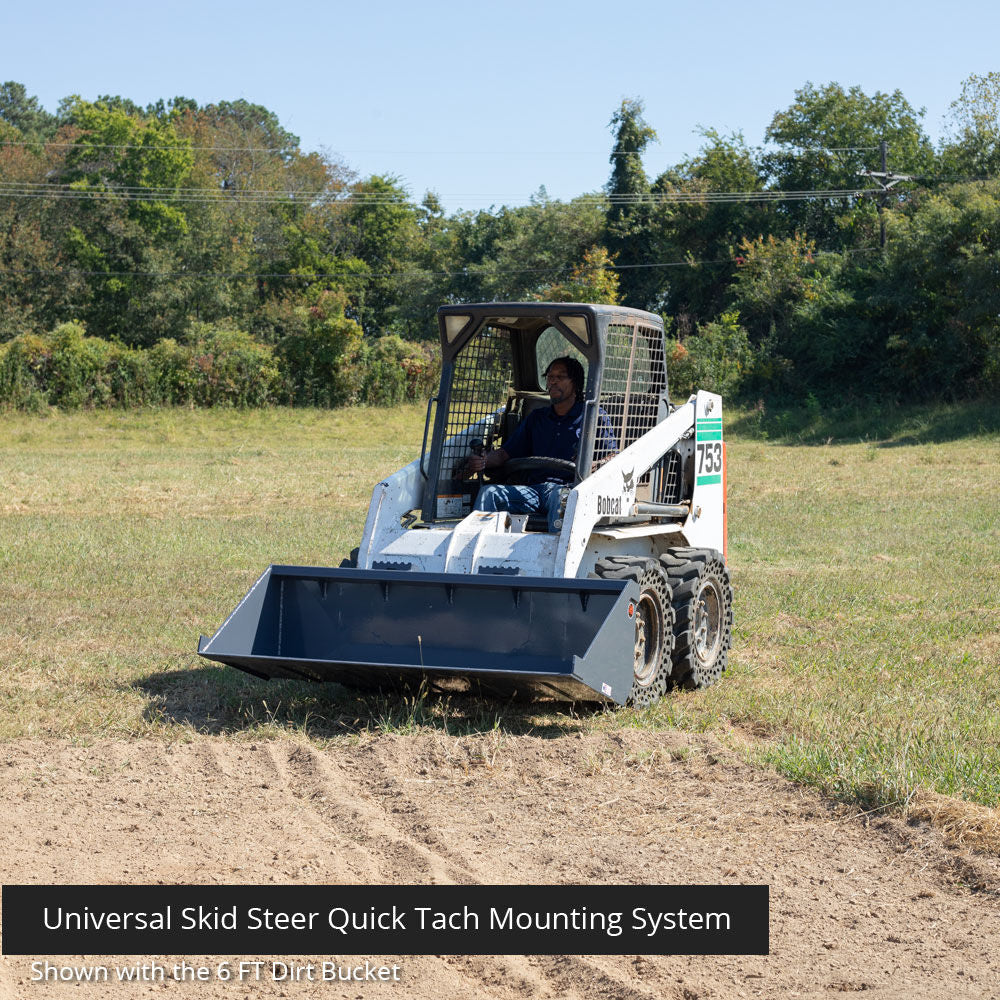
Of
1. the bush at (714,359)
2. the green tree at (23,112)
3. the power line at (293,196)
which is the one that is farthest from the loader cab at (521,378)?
the green tree at (23,112)

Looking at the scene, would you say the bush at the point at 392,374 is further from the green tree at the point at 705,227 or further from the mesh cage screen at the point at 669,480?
the mesh cage screen at the point at 669,480

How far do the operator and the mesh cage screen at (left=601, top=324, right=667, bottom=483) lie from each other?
19cm

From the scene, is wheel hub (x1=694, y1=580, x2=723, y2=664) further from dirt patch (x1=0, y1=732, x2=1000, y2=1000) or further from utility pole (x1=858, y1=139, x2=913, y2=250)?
utility pole (x1=858, y1=139, x2=913, y2=250)

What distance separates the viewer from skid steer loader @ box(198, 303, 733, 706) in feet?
23.8

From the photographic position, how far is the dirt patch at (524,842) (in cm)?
426

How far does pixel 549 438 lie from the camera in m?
8.74

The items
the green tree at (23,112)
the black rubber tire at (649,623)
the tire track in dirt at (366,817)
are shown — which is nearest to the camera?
the tire track in dirt at (366,817)

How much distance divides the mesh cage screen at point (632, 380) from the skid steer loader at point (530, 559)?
0.06 feet

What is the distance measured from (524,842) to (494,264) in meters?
47.1

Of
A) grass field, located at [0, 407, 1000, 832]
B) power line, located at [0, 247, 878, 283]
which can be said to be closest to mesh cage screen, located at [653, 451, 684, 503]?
grass field, located at [0, 407, 1000, 832]

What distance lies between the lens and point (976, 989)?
13.5 ft

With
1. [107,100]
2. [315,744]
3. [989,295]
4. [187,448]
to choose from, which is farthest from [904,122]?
[107,100]

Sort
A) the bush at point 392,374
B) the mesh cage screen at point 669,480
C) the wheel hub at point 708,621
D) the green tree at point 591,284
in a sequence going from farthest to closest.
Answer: the green tree at point 591,284 < the bush at point 392,374 < the mesh cage screen at point 669,480 < the wheel hub at point 708,621

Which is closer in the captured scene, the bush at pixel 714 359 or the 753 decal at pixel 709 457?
the 753 decal at pixel 709 457
